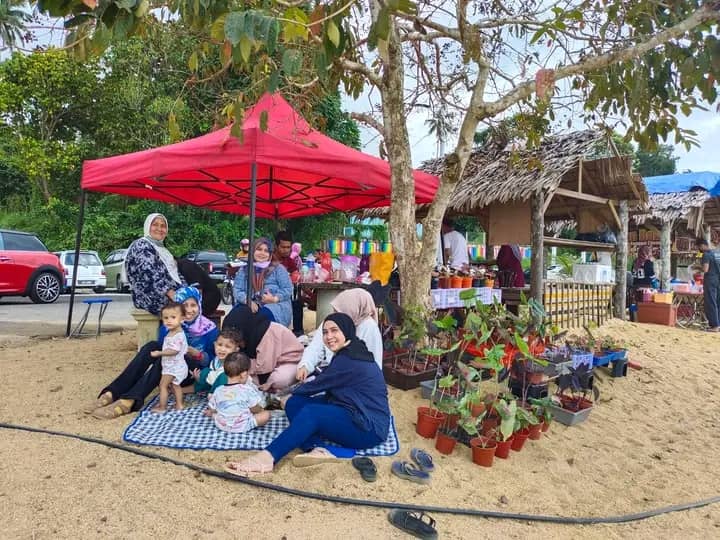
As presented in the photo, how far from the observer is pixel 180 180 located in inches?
211

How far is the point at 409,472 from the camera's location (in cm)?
264

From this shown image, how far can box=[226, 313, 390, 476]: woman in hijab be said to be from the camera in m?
2.67

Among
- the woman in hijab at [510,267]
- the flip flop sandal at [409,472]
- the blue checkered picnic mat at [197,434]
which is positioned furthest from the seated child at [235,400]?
the woman in hijab at [510,267]

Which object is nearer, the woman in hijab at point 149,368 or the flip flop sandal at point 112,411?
the flip flop sandal at point 112,411

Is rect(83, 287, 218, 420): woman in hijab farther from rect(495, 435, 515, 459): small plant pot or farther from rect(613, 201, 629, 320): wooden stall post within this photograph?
rect(613, 201, 629, 320): wooden stall post

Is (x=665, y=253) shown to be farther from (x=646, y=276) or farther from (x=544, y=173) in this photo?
(x=544, y=173)

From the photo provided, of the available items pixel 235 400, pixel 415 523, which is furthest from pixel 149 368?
pixel 415 523

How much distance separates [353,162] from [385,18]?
2.47 metres

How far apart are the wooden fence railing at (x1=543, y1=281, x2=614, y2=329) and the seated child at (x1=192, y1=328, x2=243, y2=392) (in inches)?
198

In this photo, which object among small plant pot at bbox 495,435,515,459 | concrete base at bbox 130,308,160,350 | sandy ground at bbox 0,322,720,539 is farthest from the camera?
concrete base at bbox 130,308,160,350

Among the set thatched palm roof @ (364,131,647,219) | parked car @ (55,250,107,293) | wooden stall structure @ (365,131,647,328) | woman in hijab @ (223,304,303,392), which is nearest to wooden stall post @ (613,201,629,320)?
wooden stall structure @ (365,131,647,328)

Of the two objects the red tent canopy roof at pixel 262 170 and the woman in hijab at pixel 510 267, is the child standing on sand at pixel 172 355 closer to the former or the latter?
the red tent canopy roof at pixel 262 170

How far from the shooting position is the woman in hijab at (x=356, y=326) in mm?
3324

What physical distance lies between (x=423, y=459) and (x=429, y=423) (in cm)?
39
